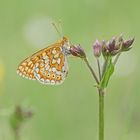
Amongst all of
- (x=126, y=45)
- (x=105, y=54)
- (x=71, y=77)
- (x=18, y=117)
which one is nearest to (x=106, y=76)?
(x=105, y=54)

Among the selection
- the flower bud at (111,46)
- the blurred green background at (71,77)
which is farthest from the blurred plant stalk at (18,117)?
the flower bud at (111,46)

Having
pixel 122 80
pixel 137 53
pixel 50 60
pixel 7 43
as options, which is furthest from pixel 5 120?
pixel 7 43

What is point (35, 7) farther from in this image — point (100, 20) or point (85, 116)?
point (85, 116)

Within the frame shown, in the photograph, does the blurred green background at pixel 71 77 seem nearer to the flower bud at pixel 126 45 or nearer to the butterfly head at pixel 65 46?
the butterfly head at pixel 65 46

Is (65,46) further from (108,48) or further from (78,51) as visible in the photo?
(108,48)

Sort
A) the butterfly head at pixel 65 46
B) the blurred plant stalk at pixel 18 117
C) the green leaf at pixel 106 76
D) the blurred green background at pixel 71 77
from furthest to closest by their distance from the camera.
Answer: the blurred green background at pixel 71 77 → the blurred plant stalk at pixel 18 117 → the butterfly head at pixel 65 46 → the green leaf at pixel 106 76
